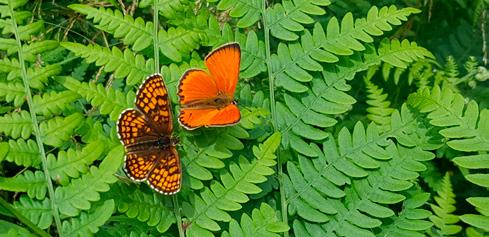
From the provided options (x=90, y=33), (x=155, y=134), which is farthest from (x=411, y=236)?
(x=90, y=33)

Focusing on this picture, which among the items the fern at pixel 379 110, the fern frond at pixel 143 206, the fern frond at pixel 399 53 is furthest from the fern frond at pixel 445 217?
the fern frond at pixel 143 206

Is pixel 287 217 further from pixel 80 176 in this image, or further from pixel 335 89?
pixel 80 176

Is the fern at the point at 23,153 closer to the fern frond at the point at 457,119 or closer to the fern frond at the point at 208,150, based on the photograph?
the fern frond at the point at 208,150

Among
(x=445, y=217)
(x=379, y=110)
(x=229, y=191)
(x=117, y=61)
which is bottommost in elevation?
(x=445, y=217)

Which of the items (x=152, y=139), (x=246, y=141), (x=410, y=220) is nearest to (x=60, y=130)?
(x=152, y=139)

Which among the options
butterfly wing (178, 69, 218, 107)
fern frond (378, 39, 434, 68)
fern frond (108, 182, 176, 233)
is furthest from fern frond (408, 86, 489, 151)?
fern frond (108, 182, 176, 233)

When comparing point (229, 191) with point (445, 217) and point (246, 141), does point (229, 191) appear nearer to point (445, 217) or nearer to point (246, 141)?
point (246, 141)
